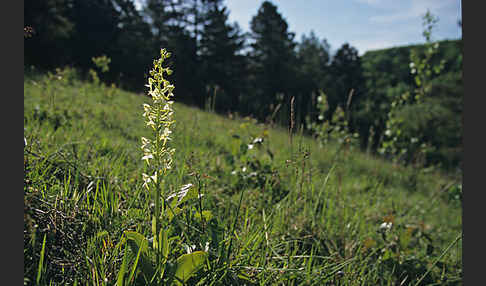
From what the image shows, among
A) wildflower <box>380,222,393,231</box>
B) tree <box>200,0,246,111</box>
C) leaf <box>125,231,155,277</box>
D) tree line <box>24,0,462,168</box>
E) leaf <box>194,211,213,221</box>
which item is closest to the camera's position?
leaf <box>125,231,155,277</box>

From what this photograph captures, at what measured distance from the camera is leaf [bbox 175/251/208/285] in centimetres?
89

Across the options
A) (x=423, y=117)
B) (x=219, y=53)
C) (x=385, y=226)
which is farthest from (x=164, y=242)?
(x=219, y=53)

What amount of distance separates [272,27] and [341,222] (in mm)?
25079

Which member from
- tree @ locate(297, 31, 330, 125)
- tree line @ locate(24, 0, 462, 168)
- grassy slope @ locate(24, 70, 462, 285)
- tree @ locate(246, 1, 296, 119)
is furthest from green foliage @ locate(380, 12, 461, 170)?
tree @ locate(246, 1, 296, 119)

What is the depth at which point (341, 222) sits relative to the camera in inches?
82.4

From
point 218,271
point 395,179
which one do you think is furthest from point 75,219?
point 395,179

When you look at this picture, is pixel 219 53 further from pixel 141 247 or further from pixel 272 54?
pixel 141 247

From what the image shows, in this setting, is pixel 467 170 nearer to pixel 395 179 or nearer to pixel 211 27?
pixel 395 179

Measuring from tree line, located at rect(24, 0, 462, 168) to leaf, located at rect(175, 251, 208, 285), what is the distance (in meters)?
8.55

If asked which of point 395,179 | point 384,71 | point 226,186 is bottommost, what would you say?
point 395,179

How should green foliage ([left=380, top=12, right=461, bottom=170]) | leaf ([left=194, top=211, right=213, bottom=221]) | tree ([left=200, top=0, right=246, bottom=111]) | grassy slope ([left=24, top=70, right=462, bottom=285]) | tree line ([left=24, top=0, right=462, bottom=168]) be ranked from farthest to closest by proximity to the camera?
tree ([left=200, top=0, right=246, bottom=111]) → tree line ([left=24, top=0, right=462, bottom=168]) → green foliage ([left=380, top=12, right=461, bottom=170]) → leaf ([left=194, top=211, right=213, bottom=221]) → grassy slope ([left=24, top=70, right=462, bottom=285])

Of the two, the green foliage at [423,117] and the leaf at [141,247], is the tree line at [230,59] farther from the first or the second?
the leaf at [141,247]

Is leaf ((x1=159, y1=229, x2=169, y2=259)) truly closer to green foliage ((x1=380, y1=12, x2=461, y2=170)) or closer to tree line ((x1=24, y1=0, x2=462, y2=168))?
green foliage ((x1=380, y1=12, x2=461, y2=170))

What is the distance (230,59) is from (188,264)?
73.9ft
